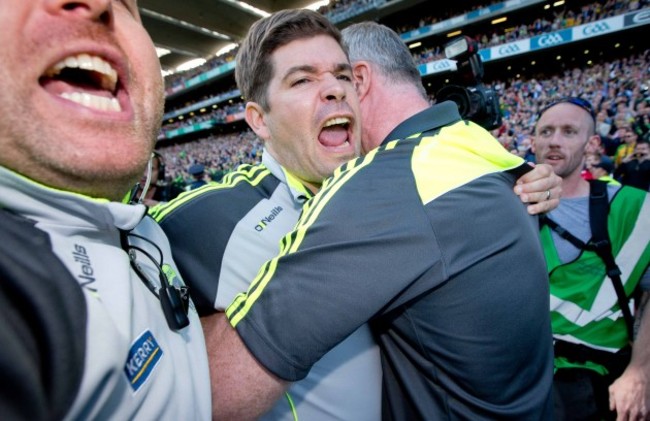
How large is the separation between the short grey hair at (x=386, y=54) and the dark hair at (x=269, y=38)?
11 centimetres

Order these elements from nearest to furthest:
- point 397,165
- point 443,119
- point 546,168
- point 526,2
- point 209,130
Answer: point 397,165, point 443,119, point 546,168, point 526,2, point 209,130

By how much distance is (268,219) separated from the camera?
147 centimetres

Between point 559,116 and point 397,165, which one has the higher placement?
point 397,165

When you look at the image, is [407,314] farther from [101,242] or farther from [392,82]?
[392,82]

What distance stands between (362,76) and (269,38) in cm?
49

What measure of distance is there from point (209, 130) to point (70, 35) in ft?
127

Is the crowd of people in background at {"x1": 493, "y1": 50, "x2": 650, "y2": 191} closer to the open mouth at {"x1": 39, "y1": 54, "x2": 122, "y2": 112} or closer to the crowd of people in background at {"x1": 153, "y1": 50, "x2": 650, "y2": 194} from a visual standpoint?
the crowd of people in background at {"x1": 153, "y1": 50, "x2": 650, "y2": 194}

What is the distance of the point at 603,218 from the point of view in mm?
2314

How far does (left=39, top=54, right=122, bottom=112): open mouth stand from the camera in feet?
2.75

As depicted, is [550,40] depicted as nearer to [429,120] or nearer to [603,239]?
[603,239]

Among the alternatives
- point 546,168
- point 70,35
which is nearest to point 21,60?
point 70,35

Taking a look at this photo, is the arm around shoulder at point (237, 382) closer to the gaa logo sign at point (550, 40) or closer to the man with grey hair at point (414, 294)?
the man with grey hair at point (414, 294)

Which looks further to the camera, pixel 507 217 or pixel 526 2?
pixel 526 2

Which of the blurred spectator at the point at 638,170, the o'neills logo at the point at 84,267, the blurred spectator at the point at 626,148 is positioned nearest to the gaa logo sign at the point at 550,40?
the blurred spectator at the point at 626,148
